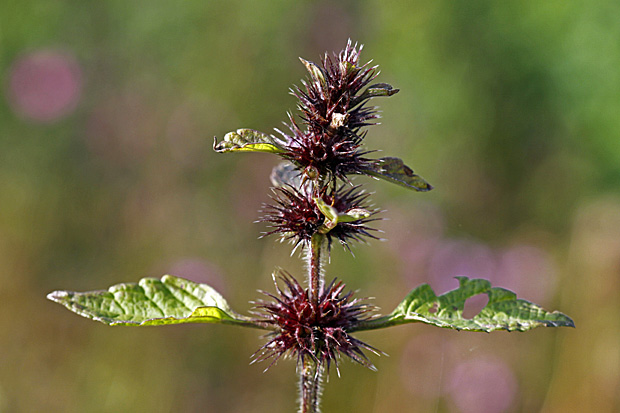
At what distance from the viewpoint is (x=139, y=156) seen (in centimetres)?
528

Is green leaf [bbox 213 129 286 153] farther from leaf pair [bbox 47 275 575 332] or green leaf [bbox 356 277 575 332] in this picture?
green leaf [bbox 356 277 575 332]

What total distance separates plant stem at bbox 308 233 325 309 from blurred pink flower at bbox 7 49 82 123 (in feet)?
15.0

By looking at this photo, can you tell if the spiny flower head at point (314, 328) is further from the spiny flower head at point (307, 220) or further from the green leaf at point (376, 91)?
the green leaf at point (376, 91)

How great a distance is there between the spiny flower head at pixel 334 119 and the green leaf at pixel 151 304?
423 mm

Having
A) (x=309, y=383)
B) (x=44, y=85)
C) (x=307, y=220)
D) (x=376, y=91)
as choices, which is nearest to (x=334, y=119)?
(x=376, y=91)

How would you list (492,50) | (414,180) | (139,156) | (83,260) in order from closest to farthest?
(414,180)
(83,260)
(139,156)
(492,50)

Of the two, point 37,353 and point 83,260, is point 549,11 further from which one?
point 37,353

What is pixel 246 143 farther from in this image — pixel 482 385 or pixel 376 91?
pixel 482 385

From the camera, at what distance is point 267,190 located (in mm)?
5195

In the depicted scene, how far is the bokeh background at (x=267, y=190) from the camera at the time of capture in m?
4.24

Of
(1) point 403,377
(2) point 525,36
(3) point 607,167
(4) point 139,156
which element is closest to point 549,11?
(2) point 525,36

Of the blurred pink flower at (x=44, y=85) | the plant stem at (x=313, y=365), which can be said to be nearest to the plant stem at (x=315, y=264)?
the plant stem at (x=313, y=365)

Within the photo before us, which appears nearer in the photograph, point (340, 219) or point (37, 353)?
point (340, 219)

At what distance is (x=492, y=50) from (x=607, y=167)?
5.17 feet
